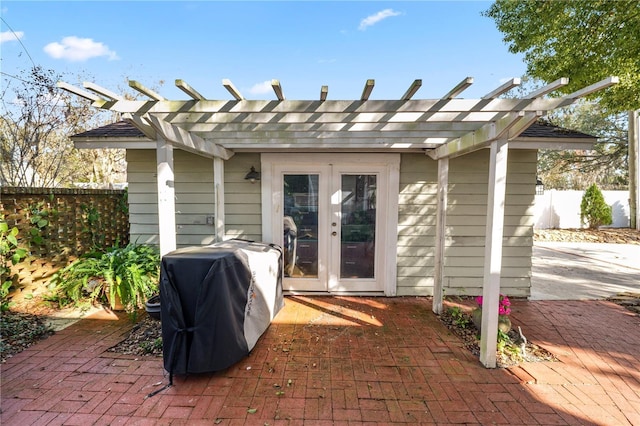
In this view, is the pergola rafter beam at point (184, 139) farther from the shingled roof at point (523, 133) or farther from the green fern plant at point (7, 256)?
the green fern plant at point (7, 256)

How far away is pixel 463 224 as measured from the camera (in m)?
4.14

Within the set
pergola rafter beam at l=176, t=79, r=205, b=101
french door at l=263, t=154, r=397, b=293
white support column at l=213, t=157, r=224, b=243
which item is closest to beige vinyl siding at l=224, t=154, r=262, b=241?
french door at l=263, t=154, r=397, b=293

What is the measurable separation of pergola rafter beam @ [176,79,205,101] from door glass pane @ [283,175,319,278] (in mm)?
2078

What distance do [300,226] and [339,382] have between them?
2.30 meters

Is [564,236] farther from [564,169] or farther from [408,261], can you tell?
[408,261]

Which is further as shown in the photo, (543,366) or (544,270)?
(544,270)

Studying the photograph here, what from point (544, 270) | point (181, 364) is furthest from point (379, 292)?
point (544, 270)

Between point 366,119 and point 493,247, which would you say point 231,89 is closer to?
point 366,119

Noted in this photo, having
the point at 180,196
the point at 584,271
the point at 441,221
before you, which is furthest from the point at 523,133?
the point at 180,196

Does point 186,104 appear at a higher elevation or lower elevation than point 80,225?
higher

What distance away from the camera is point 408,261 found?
4184 millimetres

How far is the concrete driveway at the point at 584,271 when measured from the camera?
4.59 metres

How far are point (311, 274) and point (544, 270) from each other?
5250 millimetres

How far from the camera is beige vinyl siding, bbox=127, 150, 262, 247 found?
4066 mm
